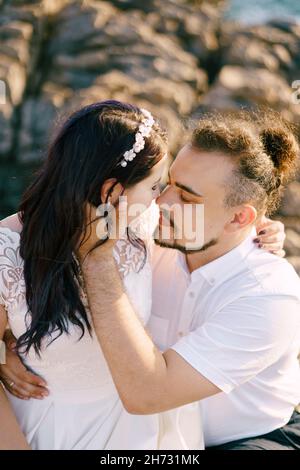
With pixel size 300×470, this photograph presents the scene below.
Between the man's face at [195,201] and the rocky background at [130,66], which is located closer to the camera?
the man's face at [195,201]

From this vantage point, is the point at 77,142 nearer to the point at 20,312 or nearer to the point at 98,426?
the point at 20,312

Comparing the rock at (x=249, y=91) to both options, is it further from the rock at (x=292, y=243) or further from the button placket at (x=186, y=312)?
the button placket at (x=186, y=312)

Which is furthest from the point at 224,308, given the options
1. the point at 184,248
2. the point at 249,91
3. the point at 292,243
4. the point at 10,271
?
the point at 249,91

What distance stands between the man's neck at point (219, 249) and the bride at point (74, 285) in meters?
0.25

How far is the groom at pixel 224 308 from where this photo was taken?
6.72 ft

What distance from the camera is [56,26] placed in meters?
6.12

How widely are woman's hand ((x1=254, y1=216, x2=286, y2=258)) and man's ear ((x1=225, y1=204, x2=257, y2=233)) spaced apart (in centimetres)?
10

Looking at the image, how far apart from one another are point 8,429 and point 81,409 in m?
0.26

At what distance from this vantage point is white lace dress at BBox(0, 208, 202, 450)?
2.15 metres

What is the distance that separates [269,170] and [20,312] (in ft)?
3.52

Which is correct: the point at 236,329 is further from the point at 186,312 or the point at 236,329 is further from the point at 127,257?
the point at 127,257

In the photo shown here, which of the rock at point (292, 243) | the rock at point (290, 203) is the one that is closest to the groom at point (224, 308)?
the rock at point (292, 243)

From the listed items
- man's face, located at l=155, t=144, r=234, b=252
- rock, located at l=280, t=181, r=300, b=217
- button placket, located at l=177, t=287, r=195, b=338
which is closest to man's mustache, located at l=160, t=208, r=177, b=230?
man's face, located at l=155, t=144, r=234, b=252

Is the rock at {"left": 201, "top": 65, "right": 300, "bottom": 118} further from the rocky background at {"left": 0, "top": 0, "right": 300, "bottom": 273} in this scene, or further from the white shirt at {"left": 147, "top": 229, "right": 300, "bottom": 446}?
the white shirt at {"left": 147, "top": 229, "right": 300, "bottom": 446}
